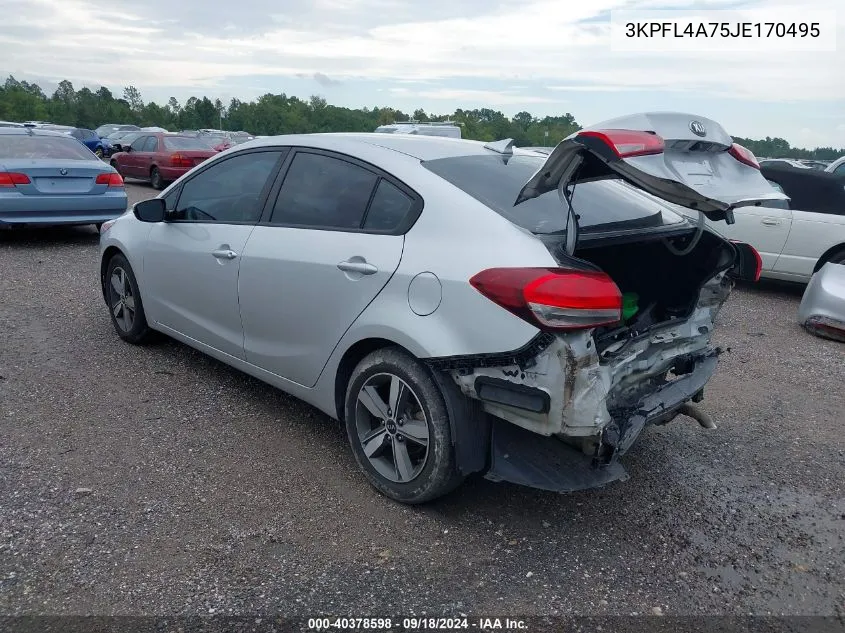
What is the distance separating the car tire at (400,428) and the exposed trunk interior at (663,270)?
1.09m

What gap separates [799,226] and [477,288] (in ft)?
22.2

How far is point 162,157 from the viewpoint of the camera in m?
17.8

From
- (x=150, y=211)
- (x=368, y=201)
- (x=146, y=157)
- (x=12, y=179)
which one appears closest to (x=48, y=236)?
(x=12, y=179)

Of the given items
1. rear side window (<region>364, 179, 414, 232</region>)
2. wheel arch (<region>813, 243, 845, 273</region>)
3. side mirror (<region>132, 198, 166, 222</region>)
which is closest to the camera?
rear side window (<region>364, 179, 414, 232</region>)

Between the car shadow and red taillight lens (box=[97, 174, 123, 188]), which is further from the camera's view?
the car shadow

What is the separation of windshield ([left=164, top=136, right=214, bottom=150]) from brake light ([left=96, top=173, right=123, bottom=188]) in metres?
8.18

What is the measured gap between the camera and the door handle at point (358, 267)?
3.36 meters

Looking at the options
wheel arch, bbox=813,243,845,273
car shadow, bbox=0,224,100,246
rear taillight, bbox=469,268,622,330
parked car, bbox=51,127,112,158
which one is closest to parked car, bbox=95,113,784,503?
rear taillight, bbox=469,268,622,330

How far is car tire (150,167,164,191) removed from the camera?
1788 cm

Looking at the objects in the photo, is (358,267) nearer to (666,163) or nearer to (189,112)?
(666,163)

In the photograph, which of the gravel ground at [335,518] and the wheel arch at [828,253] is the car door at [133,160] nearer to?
the gravel ground at [335,518]

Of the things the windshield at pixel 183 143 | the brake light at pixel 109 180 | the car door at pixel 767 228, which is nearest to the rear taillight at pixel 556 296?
the car door at pixel 767 228

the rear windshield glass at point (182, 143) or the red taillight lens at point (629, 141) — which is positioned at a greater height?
the red taillight lens at point (629, 141)

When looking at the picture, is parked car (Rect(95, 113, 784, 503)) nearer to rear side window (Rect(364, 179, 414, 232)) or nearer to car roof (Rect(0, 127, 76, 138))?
rear side window (Rect(364, 179, 414, 232))
